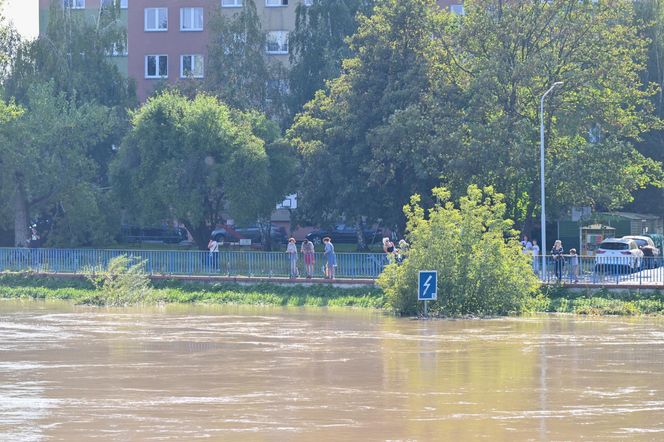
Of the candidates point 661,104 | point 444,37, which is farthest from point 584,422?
point 661,104

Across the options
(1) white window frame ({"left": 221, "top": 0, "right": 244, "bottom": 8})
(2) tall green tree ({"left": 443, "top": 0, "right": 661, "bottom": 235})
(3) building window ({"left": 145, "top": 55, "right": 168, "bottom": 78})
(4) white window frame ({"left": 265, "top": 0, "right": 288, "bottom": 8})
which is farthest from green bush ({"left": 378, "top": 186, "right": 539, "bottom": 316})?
(3) building window ({"left": 145, "top": 55, "right": 168, "bottom": 78})

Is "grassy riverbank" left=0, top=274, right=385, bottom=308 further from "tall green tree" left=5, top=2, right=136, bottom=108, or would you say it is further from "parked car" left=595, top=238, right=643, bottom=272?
"tall green tree" left=5, top=2, right=136, bottom=108

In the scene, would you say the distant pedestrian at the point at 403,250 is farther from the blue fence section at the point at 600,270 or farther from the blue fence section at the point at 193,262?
the blue fence section at the point at 600,270

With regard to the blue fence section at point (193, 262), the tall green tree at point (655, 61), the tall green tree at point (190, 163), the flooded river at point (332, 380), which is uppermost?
the tall green tree at point (655, 61)

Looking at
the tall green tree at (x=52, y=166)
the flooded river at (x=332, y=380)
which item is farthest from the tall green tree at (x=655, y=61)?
the flooded river at (x=332, y=380)

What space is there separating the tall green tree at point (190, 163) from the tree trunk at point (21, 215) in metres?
5.33

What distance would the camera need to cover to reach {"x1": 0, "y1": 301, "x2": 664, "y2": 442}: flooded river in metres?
17.8

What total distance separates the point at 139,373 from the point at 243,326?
11.6 m

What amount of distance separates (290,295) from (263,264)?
2564 mm

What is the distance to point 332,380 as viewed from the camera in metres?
23.1

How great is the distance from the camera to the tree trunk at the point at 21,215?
59406 millimetres

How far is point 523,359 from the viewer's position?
26.6 m

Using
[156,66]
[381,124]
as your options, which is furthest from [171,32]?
[381,124]

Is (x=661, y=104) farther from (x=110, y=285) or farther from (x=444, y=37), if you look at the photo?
(x=110, y=285)
